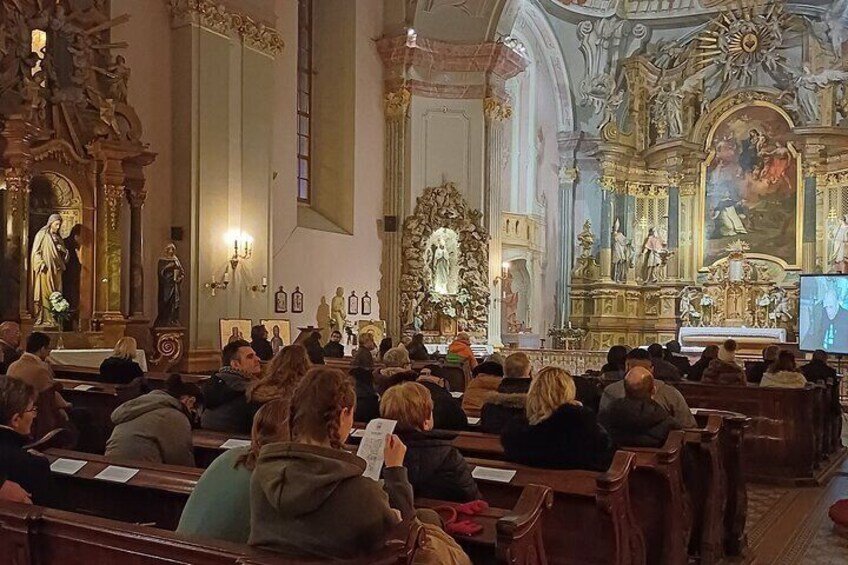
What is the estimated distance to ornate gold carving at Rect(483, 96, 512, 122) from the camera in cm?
1886

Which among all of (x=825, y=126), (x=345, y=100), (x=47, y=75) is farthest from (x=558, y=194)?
(x=47, y=75)

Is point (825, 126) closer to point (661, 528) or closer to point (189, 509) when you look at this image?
point (661, 528)

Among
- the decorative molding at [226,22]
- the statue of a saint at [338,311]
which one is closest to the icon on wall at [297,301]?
the statue of a saint at [338,311]

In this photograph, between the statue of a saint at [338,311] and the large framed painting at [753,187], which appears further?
the large framed painting at [753,187]

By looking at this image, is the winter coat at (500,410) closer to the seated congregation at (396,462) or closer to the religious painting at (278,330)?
the seated congregation at (396,462)

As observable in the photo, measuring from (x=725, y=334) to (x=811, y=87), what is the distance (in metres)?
6.97

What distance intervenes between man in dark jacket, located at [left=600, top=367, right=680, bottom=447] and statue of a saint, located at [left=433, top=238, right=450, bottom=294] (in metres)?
12.9

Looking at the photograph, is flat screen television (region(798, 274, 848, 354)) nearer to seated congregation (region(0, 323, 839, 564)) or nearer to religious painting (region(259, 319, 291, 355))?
religious painting (region(259, 319, 291, 355))

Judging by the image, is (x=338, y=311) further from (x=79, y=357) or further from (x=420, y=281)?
(x=79, y=357)

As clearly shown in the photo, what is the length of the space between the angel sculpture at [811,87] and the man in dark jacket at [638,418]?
20.1 m

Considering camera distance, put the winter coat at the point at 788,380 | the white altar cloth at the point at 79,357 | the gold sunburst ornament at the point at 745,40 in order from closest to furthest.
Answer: the winter coat at the point at 788,380 < the white altar cloth at the point at 79,357 < the gold sunburst ornament at the point at 745,40

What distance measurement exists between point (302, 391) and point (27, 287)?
30.2 feet

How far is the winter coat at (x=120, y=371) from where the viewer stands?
766 centimetres

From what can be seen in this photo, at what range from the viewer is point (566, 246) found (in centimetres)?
2570
